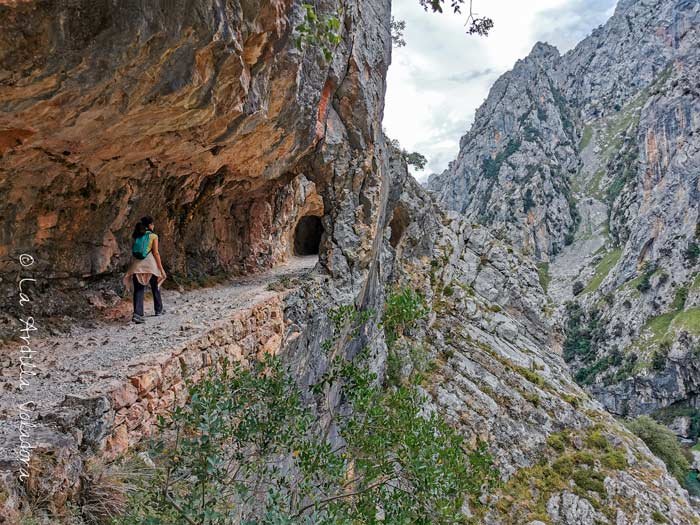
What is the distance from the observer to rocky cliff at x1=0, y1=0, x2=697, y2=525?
464 centimetres

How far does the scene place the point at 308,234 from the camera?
2936cm

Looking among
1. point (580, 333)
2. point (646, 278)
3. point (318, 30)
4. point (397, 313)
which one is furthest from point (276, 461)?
point (580, 333)

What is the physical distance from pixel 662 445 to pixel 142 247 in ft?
169

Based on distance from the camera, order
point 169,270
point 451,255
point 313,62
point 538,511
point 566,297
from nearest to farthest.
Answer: point 313,62 → point 169,270 → point 538,511 → point 451,255 → point 566,297

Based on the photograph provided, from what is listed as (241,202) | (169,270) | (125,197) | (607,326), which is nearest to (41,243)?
(125,197)

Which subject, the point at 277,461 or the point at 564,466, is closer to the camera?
the point at 277,461

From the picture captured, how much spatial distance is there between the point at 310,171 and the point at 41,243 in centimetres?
902

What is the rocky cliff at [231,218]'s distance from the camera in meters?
4.64

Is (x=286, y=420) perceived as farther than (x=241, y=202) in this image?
No

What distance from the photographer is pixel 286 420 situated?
554 centimetres

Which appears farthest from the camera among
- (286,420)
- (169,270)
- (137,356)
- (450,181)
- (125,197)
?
(450,181)

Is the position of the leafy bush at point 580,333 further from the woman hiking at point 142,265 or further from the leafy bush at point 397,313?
the woman hiking at point 142,265

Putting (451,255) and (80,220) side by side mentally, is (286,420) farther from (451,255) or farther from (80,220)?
(451,255)

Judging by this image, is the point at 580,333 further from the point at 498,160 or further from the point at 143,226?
the point at 143,226
